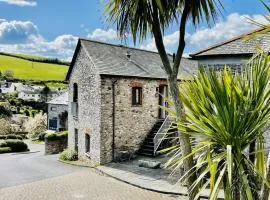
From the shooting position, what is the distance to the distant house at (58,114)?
4306cm

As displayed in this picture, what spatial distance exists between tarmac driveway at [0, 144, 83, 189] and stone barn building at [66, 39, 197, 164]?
1.74 m

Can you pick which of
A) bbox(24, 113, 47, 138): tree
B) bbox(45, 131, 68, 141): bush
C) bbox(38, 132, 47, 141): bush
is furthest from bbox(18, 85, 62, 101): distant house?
bbox(45, 131, 68, 141): bush

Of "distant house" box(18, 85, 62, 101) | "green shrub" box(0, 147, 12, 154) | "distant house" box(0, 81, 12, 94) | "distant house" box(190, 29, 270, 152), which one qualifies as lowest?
"green shrub" box(0, 147, 12, 154)

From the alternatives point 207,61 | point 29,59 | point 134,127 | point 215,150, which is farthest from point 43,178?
point 29,59

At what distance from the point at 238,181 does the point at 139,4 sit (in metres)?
4.36

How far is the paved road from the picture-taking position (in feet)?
54.5

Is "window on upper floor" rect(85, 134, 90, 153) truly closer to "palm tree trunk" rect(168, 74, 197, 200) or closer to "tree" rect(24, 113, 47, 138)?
"palm tree trunk" rect(168, 74, 197, 200)

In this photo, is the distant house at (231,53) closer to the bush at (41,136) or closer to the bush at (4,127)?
the bush at (41,136)

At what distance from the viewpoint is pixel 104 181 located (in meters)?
19.0

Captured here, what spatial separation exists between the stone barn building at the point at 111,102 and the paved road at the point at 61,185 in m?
2.05

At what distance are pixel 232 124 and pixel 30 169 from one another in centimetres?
1969

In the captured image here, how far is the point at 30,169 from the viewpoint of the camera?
23719mm

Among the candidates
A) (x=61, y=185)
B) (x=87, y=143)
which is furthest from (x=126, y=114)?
(x=61, y=185)

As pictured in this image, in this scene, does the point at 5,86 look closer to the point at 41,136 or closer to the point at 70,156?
the point at 41,136
